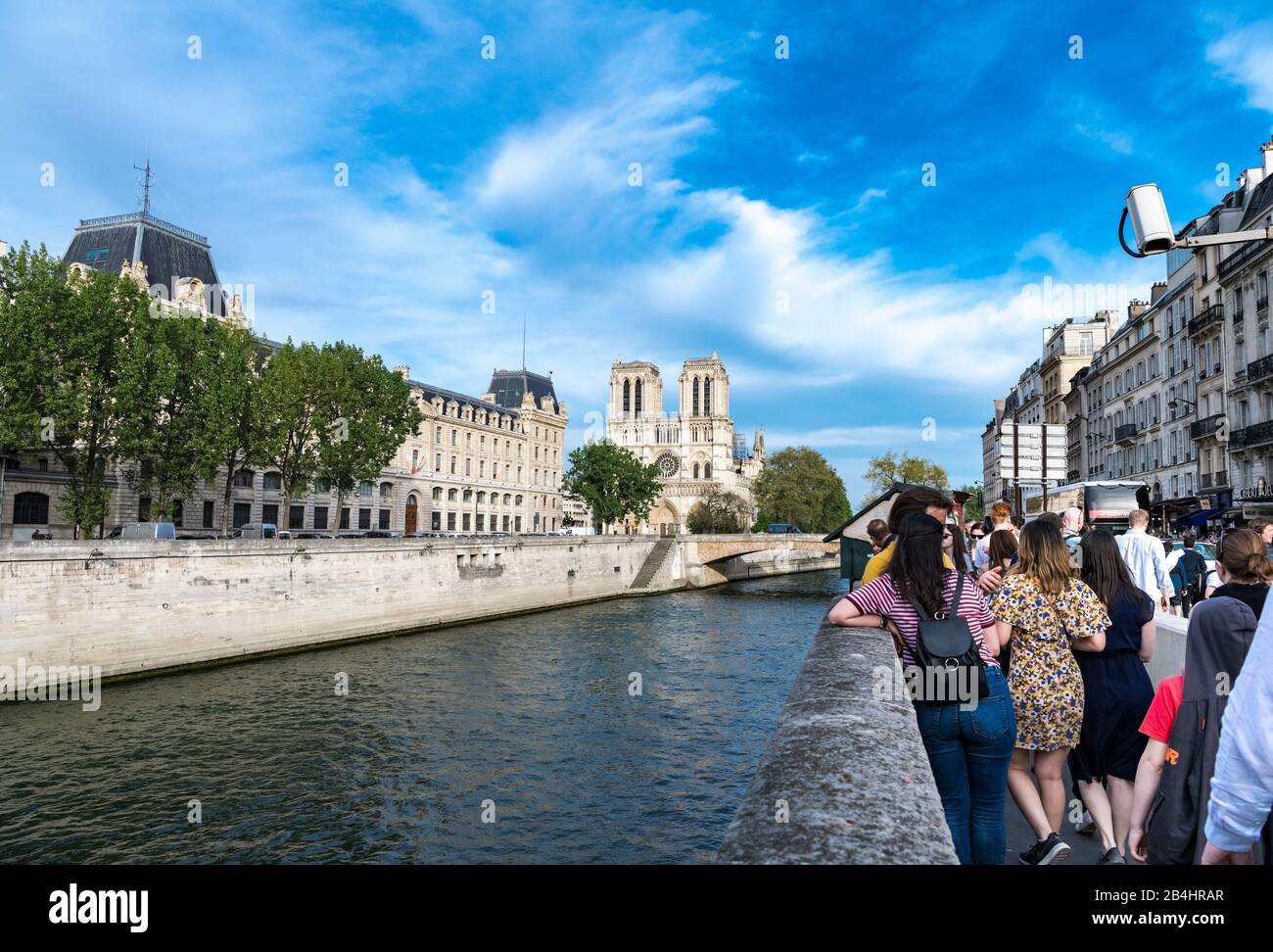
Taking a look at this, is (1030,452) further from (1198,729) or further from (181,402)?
(181,402)

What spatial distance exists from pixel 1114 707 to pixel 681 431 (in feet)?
398

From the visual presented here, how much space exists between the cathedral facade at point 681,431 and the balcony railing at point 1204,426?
8178 centimetres

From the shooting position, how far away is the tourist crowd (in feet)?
10.1

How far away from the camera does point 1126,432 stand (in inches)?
1844

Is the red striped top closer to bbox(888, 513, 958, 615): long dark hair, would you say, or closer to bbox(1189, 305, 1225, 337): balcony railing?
bbox(888, 513, 958, 615): long dark hair

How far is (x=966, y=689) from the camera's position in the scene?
14.2 ft

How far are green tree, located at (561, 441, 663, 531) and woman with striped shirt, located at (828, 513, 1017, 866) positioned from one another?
2795 inches

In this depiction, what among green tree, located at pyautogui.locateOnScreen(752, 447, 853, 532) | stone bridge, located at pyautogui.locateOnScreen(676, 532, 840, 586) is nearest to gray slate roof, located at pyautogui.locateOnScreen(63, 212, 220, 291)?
stone bridge, located at pyautogui.locateOnScreen(676, 532, 840, 586)

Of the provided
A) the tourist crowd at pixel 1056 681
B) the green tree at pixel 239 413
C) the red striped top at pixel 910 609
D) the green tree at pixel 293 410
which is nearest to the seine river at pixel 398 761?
the tourist crowd at pixel 1056 681

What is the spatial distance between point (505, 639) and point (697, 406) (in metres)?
96.3

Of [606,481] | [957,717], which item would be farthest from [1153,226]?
[606,481]

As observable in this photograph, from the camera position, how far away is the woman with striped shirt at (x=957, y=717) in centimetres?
444
